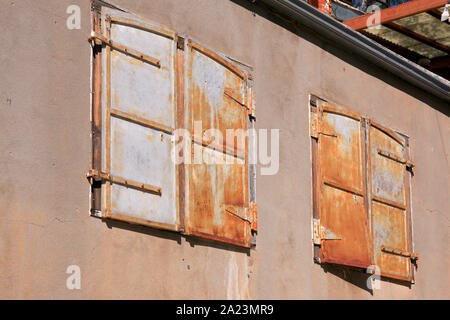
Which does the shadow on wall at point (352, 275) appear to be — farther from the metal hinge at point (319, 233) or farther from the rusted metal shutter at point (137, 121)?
the rusted metal shutter at point (137, 121)

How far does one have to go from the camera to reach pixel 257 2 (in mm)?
8602

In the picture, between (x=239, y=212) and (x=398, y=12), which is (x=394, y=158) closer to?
(x=398, y=12)

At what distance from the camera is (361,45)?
9609mm

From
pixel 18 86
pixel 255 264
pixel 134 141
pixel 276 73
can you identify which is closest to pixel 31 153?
pixel 18 86

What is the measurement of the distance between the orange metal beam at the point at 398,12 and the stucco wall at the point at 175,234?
820mm

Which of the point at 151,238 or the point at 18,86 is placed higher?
the point at 18,86

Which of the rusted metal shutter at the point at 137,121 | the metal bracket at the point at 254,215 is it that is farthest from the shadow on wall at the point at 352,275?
the rusted metal shutter at the point at 137,121

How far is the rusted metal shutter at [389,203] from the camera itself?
9.50 m

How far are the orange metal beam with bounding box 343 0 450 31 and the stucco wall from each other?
2.69ft

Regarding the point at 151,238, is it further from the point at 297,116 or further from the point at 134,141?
the point at 297,116

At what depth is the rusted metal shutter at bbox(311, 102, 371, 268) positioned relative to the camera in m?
8.77

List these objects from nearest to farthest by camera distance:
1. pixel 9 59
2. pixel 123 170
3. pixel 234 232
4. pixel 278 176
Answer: pixel 9 59 → pixel 123 170 → pixel 234 232 → pixel 278 176

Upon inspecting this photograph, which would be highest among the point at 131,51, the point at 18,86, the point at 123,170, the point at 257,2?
the point at 257,2
